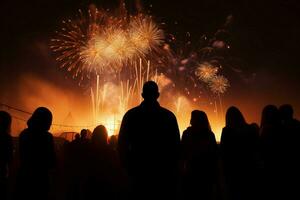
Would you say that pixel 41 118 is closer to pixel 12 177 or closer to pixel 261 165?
pixel 12 177

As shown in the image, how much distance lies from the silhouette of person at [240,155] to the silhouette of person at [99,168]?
2346 mm

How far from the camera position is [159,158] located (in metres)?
3.65

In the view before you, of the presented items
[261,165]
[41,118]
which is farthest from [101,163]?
[261,165]

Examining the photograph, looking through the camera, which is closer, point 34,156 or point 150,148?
point 150,148

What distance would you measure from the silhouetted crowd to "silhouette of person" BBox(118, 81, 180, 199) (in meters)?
0.01

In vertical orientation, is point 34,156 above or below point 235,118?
below

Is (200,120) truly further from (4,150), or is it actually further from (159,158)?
(4,150)

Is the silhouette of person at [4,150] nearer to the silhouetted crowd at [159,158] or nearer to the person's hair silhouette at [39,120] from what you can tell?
the silhouetted crowd at [159,158]

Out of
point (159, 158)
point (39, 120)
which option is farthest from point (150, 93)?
point (39, 120)

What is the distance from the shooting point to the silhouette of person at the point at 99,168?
606 cm

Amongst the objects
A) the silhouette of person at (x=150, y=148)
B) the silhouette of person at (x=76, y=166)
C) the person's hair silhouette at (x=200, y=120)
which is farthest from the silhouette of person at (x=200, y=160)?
the silhouette of person at (x=76, y=166)

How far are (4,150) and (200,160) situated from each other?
10.9 feet

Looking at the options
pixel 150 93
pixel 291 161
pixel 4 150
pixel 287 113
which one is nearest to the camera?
pixel 150 93

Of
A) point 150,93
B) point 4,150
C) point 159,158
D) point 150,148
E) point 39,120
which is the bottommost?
point 159,158
